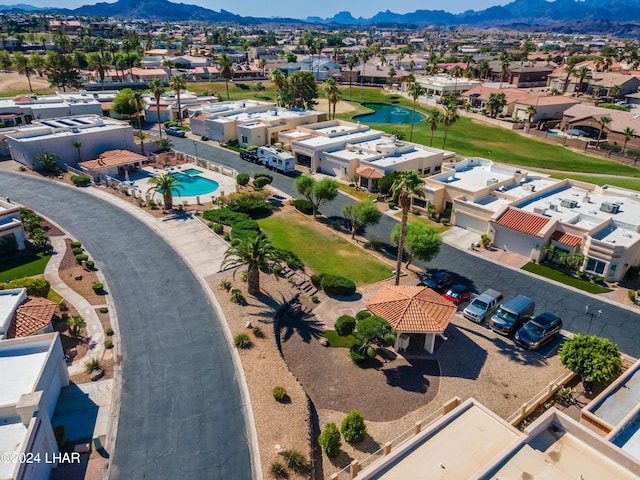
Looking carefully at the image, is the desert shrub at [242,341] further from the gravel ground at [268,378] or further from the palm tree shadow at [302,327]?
the palm tree shadow at [302,327]

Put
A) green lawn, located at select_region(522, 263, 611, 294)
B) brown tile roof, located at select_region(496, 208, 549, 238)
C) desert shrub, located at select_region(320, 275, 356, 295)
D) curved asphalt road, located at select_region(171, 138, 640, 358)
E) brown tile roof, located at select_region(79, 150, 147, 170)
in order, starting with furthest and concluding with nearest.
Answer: brown tile roof, located at select_region(79, 150, 147, 170) → brown tile roof, located at select_region(496, 208, 549, 238) → green lawn, located at select_region(522, 263, 611, 294) → desert shrub, located at select_region(320, 275, 356, 295) → curved asphalt road, located at select_region(171, 138, 640, 358)

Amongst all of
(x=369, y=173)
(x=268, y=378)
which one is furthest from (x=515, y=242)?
(x=268, y=378)

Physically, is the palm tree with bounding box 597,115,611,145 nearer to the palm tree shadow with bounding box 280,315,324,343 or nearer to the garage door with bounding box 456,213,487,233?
the garage door with bounding box 456,213,487,233

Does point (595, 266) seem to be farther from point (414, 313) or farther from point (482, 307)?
point (414, 313)

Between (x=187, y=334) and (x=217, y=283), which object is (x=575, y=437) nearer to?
(x=187, y=334)

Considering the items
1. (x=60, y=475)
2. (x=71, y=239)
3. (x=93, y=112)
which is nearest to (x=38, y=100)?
(x=93, y=112)

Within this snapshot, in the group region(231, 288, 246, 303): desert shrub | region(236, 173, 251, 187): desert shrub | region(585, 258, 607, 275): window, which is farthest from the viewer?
region(236, 173, 251, 187): desert shrub

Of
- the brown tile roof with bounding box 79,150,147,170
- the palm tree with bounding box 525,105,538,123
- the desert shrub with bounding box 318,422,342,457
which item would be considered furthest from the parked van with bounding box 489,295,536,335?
the palm tree with bounding box 525,105,538,123

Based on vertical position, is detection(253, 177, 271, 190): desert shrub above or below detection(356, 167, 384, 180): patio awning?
below
